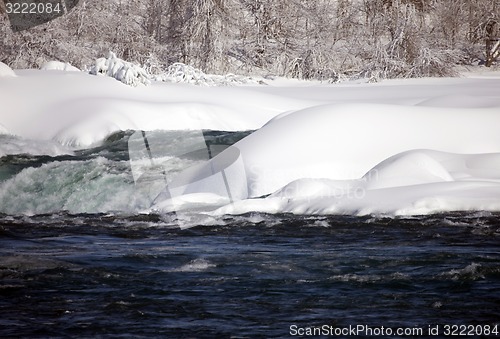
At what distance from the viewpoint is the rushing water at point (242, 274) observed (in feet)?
20.3

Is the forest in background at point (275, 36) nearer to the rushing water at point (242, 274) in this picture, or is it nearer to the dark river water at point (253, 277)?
the rushing water at point (242, 274)

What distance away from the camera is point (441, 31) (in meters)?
25.8

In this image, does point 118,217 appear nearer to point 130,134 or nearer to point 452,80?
point 130,134

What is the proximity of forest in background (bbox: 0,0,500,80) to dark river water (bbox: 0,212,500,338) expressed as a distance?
13.0 metres

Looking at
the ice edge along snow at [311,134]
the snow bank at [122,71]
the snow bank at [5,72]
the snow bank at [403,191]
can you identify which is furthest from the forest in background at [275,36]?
the snow bank at [403,191]

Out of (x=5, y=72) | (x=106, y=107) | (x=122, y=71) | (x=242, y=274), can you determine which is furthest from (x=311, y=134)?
(x=5, y=72)

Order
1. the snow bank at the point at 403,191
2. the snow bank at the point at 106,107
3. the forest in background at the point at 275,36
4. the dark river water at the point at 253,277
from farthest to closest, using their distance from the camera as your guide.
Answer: the forest in background at the point at 275,36 → the snow bank at the point at 106,107 → the snow bank at the point at 403,191 → the dark river water at the point at 253,277

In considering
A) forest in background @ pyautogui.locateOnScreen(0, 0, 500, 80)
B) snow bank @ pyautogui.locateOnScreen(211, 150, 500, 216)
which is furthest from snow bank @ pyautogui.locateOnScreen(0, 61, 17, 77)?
snow bank @ pyautogui.locateOnScreen(211, 150, 500, 216)

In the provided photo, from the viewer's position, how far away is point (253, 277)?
7352 millimetres

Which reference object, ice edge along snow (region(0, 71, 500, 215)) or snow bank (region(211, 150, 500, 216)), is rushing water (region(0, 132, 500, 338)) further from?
ice edge along snow (region(0, 71, 500, 215))

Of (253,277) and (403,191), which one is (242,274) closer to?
(253,277)

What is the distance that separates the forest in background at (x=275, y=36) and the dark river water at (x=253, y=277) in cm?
1296

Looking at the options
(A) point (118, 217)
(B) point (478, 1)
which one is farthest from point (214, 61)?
(A) point (118, 217)

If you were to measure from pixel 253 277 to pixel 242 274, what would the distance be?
0.43 ft
